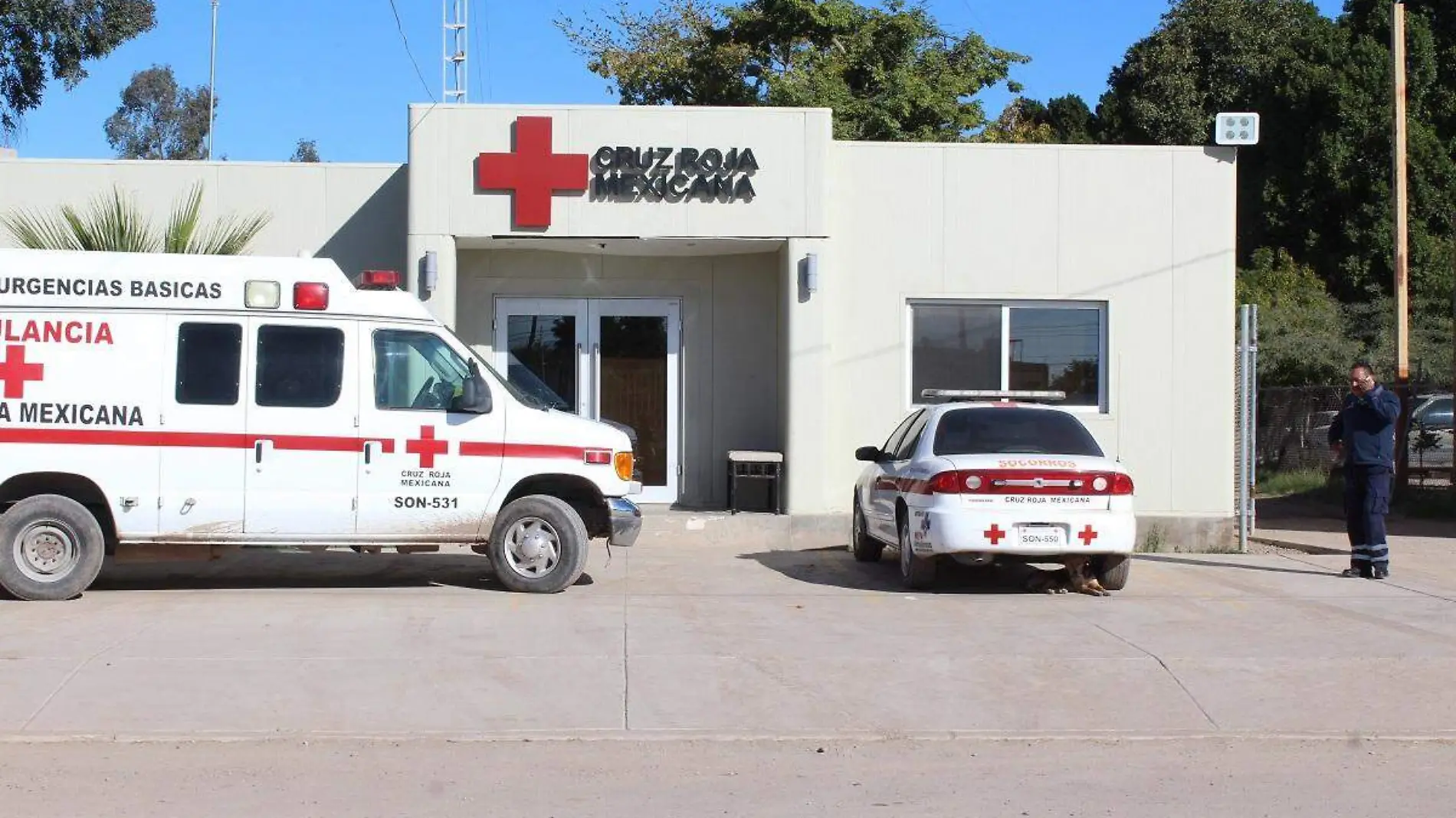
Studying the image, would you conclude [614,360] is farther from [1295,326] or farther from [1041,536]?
[1295,326]

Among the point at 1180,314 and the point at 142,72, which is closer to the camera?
the point at 1180,314

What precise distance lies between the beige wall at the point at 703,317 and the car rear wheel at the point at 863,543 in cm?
266

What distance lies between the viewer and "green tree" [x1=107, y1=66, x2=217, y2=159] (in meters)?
65.9

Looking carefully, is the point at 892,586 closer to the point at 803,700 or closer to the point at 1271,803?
the point at 803,700

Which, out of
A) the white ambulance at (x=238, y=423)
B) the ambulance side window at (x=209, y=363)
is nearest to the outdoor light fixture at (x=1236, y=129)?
the white ambulance at (x=238, y=423)

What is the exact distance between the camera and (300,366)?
11.0 m

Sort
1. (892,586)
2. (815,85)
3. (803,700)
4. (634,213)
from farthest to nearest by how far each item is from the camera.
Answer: (815,85)
(634,213)
(892,586)
(803,700)

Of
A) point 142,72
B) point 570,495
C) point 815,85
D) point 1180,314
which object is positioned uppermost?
point 142,72

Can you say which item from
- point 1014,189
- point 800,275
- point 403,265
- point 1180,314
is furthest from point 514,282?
point 1180,314

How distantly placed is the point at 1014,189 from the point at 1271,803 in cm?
1038

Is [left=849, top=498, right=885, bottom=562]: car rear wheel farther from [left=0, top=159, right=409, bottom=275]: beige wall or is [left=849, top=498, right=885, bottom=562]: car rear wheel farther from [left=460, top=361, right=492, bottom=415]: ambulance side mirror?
[left=0, top=159, right=409, bottom=275]: beige wall

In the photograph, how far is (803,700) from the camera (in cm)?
815

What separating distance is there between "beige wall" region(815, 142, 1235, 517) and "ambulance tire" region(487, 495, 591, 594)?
205 inches

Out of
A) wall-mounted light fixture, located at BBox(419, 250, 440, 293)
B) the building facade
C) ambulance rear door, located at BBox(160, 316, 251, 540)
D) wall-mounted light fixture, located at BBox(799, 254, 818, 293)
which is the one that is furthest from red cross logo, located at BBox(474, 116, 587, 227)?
ambulance rear door, located at BBox(160, 316, 251, 540)
